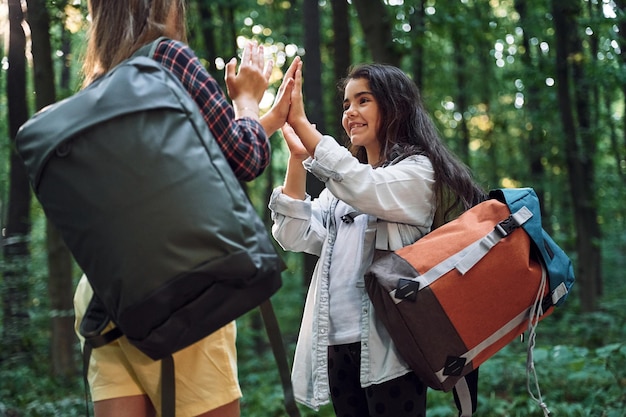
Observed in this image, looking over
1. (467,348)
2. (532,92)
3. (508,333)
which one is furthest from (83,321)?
(532,92)

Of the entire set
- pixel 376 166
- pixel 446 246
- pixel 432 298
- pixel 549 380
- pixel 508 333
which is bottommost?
pixel 549 380

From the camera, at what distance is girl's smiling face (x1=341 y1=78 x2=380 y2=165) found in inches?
123

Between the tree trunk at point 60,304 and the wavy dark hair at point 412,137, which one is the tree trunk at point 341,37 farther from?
the wavy dark hair at point 412,137

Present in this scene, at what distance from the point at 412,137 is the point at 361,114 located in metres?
0.24

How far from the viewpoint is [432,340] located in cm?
274

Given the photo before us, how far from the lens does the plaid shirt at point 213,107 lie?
2.07 meters

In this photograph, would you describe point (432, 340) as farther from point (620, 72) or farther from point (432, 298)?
point (620, 72)

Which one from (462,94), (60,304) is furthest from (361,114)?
(462,94)

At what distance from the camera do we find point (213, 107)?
2074 millimetres

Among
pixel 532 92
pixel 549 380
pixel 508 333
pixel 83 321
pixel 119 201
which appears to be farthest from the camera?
pixel 532 92

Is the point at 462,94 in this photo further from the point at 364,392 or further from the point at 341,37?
the point at 364,392

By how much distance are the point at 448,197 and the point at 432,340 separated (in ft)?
2.02

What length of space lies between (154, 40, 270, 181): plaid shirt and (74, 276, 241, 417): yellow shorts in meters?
0.54

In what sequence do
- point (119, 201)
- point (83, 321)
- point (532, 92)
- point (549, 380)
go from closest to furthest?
point (119, 201)
point (83, 321)
point (549, 380)
point (532, 92)
